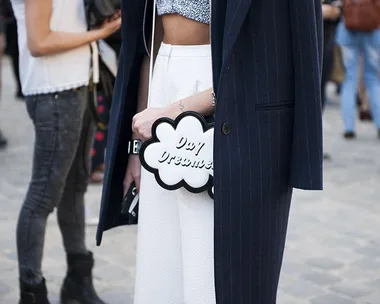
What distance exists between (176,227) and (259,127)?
17.7 inches

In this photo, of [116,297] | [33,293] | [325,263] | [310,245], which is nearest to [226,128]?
[33,293]

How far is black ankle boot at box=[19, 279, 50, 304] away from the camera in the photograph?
359 cm

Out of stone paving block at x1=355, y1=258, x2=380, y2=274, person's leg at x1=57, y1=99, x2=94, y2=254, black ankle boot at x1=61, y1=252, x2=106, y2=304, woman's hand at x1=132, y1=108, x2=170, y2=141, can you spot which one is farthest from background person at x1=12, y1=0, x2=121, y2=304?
stone paving block at x1=355, y1=258, x2=380, y2=274

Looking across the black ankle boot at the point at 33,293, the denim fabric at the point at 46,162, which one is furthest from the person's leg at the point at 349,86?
the black ankle boot at the point at 33,293

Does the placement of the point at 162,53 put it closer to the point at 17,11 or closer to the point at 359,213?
the point at 17,11

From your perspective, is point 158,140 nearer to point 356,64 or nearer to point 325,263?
point 325,263

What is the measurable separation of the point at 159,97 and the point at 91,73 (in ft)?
3.68

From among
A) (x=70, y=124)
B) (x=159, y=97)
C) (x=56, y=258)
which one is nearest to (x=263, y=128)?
(x=159, y=97)

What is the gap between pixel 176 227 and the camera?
2602mm

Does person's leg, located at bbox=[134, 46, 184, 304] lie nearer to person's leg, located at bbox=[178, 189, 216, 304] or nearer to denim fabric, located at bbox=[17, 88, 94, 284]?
person's leg, located at bbox=[178, 189, 216, 304]

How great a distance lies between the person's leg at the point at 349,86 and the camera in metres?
8.06

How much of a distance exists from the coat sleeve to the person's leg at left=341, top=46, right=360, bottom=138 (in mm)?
5744

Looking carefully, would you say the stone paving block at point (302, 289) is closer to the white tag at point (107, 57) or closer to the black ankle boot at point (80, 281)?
the black ankle boot at point (80, 281)

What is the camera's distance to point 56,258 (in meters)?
4.61
